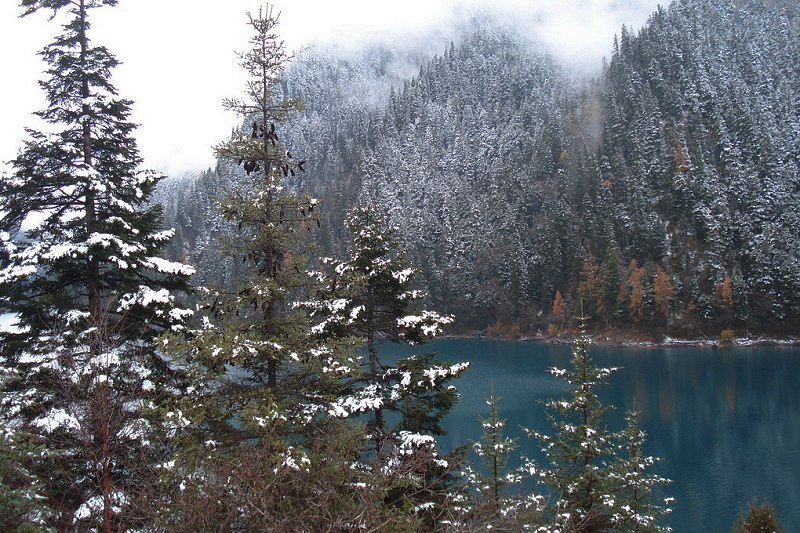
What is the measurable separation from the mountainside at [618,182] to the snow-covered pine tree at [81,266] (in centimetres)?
6413

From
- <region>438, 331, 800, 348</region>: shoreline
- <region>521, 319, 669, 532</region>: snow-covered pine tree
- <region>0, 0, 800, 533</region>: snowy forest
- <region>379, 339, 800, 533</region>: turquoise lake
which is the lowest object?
<region>379, 339, 800, 533</region>: turquoise lake

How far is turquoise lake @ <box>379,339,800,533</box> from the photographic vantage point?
103 feet

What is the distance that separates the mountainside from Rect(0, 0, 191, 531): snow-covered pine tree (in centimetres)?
6413

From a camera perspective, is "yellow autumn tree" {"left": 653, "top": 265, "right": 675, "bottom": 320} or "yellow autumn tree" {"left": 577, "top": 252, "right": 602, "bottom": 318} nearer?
"yellow autumn tree" {"left": 653, "top": 265, "right": 675, "bottom": 320}

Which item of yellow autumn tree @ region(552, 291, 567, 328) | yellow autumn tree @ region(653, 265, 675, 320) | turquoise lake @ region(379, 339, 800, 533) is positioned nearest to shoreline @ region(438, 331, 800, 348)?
turquoise lake @ region(379, 339, 800, 533)

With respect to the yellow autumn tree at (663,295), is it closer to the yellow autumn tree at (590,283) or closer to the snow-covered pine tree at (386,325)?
the yellow autumn tree at (590,283)

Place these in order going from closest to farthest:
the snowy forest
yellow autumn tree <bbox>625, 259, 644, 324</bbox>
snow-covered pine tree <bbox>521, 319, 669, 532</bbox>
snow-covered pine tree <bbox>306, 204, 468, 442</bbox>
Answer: the snowy forest → snow-covered pine tree <bbox>306, 204, 468, 442</bbox> → snow-covered pine tree <bbox>521, 319, 669, 532</bbox> → yellow autumn tree <bbox>625, 259, 644, 324</bbox>

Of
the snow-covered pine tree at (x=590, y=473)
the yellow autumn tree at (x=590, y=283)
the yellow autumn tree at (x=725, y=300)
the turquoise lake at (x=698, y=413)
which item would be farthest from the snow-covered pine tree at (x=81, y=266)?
the yellow autumn tree at (x=590, y=283)

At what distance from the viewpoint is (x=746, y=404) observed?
48562 millimetres

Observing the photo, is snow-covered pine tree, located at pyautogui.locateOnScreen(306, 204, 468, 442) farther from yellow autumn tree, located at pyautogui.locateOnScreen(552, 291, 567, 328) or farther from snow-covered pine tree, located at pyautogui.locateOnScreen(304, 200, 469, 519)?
yellow autumn tree, located at pyautogui.locateOnScreen(552, 291, 567, 328)

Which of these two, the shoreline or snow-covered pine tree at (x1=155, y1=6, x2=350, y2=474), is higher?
snow-covered pine tree at (x1=155, y1=6, x2=350, y2=474)

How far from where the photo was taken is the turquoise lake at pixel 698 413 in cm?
3127

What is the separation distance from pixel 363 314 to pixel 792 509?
31.7 m

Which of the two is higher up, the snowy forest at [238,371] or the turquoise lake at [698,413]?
the snowy forest at [238,371]
